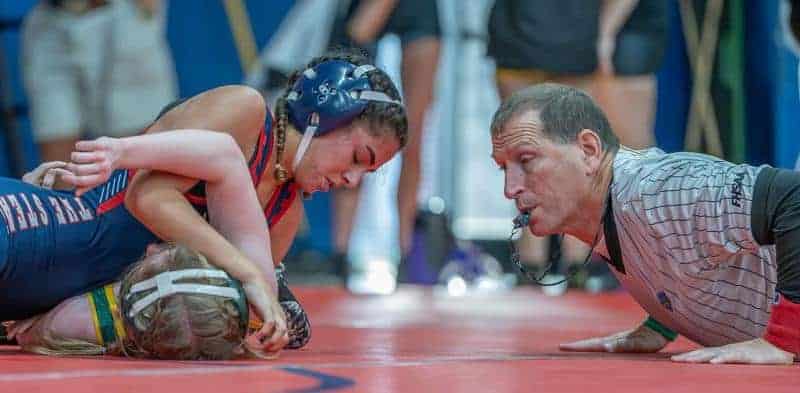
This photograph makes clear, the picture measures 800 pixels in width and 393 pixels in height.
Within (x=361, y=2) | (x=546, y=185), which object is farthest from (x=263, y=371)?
(x=361, y=2)

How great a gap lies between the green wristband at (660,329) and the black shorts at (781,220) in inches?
22.8

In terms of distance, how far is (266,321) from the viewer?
109 inches

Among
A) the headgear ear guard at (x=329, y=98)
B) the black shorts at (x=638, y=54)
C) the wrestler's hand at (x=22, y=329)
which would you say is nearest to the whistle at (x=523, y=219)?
the headgear ear guard at (x=329, y=98)

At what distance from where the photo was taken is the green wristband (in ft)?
10.9

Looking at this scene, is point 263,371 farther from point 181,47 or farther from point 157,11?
point 181,47

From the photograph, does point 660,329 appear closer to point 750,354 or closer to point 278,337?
point 750,354

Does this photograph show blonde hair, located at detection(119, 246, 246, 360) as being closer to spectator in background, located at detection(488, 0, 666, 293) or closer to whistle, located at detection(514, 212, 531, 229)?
whistle, located at detection(514, 212, 531, 229)

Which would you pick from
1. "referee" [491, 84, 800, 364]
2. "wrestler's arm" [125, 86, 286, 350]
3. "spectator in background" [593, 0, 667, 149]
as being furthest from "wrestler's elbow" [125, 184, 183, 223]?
"spectator in background" [593, 0, 667, 149]

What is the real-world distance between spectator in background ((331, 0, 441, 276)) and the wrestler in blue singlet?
3.75m

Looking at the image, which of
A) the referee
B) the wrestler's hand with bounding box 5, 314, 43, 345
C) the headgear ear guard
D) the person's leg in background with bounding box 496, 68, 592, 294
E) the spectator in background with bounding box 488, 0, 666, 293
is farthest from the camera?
the spectator in background with bounding box 488, 0, 666, 293

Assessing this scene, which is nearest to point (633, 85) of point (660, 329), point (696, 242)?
point (660, 329)

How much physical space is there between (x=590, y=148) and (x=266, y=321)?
33.5 inches

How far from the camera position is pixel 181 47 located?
8.70 m

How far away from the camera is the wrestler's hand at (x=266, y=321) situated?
2738mm
